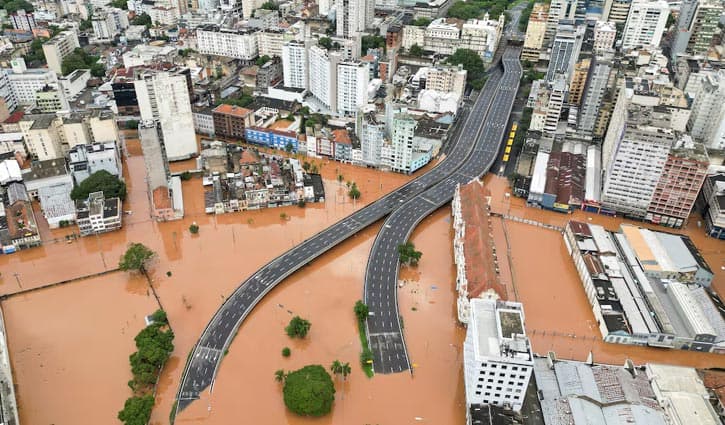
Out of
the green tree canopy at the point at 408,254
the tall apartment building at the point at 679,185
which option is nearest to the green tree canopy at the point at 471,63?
the tall apartment building at the point at 679,185

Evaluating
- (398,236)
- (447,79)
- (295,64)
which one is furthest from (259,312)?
(447,79)

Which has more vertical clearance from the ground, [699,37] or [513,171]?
[699,37]

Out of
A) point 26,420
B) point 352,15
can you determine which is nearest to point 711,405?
point 26,420

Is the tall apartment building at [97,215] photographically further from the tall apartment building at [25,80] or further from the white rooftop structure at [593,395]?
the white rooftop structure at [593,395]

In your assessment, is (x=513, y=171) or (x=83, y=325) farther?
(x=513, y=171)

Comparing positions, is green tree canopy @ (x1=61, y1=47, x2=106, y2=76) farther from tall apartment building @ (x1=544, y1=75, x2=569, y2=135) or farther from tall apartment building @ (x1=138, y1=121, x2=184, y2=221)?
tall apartment building @ (x1=544, y1=75, x2=569, y2=135)

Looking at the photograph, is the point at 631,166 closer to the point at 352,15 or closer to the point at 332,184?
the point at 332,184

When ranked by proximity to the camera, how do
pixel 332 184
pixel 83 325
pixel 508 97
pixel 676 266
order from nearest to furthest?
1. pixel 83 325
2. pixel 676 266
3. pixel 332 184
4. pixel 508 97
